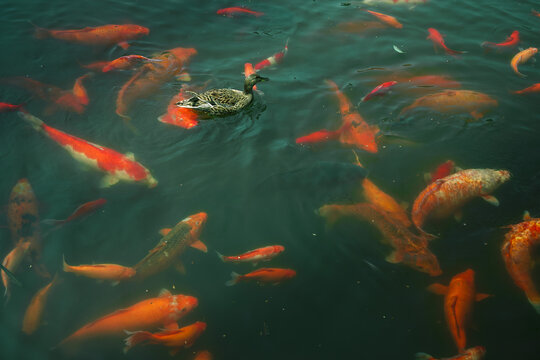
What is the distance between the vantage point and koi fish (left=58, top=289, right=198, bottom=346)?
3.57 metres

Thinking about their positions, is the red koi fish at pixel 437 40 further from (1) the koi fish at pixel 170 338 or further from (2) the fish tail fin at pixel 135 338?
(2) the fish tail fin at pixel 135 338

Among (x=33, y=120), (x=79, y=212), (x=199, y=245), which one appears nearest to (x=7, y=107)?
(x=33, y=120)

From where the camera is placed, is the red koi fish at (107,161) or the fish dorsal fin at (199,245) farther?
the red koi fish at (107,161)

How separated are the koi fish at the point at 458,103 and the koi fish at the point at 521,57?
1.39 m

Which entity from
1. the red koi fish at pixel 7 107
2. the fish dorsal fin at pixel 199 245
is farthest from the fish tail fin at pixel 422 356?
the red koi fish at pixel 7 107

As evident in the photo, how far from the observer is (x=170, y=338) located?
11.4 ft

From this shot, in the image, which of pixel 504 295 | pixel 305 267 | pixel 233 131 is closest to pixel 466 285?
pixel 504 295

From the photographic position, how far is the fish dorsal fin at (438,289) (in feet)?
12.3

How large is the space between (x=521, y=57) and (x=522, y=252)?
15.9ft

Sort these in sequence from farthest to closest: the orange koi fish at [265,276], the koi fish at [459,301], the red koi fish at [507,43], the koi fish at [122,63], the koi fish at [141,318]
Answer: the red koi fish at [507,43]
the koi fish at [122,63]
the orange koi fish at [265,276]
the koi fish at [141,318]
the koi fish at [459,301]

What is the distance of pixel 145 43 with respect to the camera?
25.2 ft

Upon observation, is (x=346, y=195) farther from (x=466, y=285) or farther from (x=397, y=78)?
(x=397, y=78)

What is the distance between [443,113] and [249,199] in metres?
3.58

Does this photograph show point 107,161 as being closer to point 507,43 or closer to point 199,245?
point 199,245
